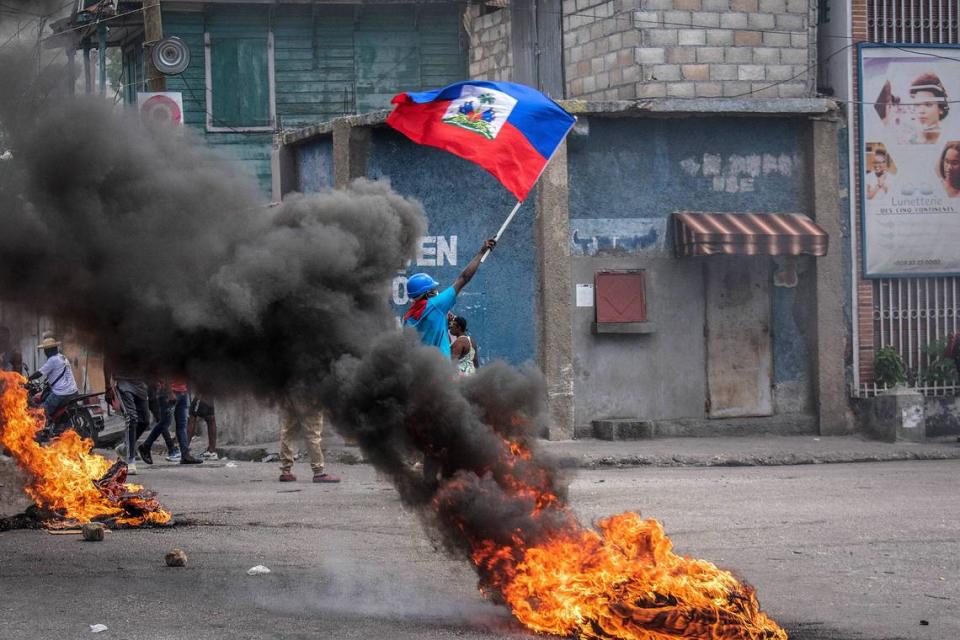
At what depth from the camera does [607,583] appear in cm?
575

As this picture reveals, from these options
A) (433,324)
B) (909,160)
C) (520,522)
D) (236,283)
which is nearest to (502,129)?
(433,324)

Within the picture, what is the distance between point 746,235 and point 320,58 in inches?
401

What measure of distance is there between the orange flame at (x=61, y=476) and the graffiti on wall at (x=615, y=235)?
310 inches

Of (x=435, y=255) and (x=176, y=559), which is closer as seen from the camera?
(x=176, y=559)

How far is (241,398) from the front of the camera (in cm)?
747

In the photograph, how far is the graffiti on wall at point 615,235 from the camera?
15859 mm

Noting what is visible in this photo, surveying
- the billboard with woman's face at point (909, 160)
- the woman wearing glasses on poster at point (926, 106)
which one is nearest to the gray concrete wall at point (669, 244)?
the billboard with woman's face at point (909, 160)

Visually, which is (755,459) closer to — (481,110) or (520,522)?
(481,110)

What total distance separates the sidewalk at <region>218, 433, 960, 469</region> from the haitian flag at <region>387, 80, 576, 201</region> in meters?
5.06

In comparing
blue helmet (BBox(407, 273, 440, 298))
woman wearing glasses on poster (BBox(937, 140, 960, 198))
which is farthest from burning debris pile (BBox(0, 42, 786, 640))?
woman wearing glasses on poster (BBox(937, 140, 960, 198))

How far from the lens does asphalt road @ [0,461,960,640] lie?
613cm

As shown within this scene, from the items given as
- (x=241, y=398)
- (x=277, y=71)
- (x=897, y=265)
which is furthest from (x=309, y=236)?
(x=277, y=71)

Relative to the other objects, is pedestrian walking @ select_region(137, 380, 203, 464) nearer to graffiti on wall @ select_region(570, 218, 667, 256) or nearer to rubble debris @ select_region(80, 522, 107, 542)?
graffiti on wall @ select_region(570, 218, 667, 256)

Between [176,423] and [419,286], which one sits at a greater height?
[419,286]
